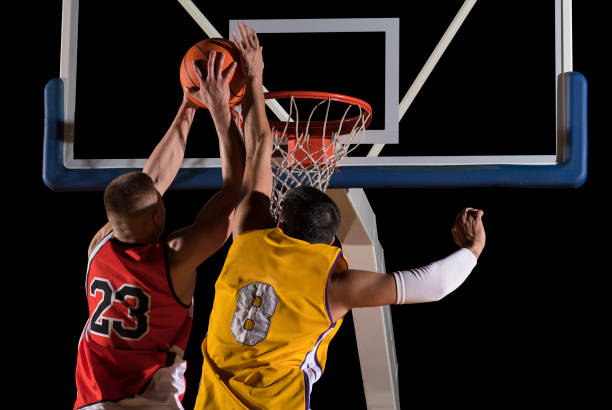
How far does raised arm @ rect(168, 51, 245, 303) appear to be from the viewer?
8.06 ft

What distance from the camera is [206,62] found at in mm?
2703

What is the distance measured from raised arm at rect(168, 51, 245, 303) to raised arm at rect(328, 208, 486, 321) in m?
0.49

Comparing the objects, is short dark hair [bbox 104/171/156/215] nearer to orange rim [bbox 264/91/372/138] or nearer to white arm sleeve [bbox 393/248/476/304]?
orange rim [bbox 264/91/372/138]

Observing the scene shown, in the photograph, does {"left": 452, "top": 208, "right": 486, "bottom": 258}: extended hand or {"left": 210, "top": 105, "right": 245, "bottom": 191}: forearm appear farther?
{"left": 210, "top": 105, "right": 245, "bottom": 191}: forearm

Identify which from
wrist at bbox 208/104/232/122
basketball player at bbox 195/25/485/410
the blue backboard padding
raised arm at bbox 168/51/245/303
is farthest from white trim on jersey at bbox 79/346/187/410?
wrist at bbox 208/104/232/122

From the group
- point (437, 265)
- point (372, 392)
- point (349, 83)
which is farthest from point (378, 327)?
point (437, 265)

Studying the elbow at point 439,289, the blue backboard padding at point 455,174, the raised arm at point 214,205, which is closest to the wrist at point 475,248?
the elbow at point 439,289

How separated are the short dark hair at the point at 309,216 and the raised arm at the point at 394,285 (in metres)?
0.16

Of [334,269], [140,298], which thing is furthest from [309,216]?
[140,298]

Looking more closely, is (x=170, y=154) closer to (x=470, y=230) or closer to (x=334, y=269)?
(x=334, y=269)

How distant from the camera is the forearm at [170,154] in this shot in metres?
2.90

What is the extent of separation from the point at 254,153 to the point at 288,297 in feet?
1.86

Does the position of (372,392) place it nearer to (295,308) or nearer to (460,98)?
(460,98)

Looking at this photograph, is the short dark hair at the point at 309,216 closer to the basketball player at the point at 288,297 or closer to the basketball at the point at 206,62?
the basketball player at the point at 288,297
